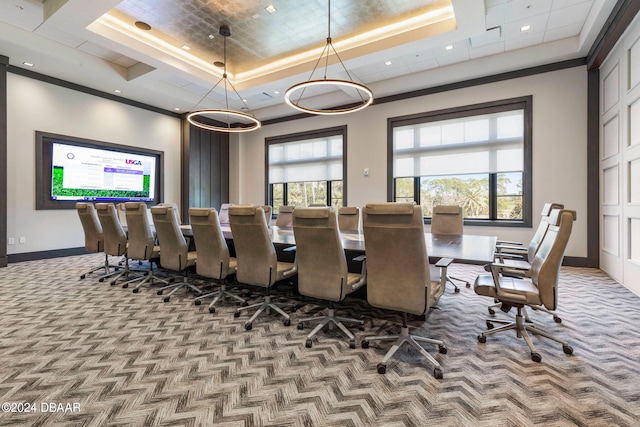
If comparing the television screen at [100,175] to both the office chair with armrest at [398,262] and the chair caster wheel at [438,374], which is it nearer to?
the office chair with armrest at [398,262]

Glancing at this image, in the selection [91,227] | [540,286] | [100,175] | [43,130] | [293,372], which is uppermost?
[43,130]

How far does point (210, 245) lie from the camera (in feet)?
10.3

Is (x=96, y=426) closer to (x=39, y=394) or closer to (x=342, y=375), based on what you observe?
(x=39, y=394)

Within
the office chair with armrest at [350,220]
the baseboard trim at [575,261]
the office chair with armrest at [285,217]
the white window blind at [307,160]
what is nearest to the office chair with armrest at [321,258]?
the office chair with armrest at [350,220]

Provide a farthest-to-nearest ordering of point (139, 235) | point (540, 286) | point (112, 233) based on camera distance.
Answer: point (112, 233)
point (139, 235)
point (540, 286)

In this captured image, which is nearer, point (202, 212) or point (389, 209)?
point (389, 209)

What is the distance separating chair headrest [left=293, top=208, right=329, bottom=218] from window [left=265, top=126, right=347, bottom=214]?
516cm

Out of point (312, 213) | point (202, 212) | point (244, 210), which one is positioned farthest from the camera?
point (202, 212)

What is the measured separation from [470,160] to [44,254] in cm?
860

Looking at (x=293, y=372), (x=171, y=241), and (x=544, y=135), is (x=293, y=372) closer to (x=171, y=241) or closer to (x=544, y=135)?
(x=171, y=241)

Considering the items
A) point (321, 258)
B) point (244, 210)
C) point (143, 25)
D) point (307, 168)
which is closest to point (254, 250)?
point (244, 210)

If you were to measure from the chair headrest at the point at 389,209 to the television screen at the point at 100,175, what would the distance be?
22.9 ft

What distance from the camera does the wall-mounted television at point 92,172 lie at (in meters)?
5.94

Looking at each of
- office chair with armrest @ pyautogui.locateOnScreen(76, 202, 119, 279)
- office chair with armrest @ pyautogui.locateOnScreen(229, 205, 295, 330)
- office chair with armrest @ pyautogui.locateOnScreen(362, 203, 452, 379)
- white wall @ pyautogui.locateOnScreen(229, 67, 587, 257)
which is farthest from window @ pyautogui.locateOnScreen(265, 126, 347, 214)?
office chair with armrest @ pyautogui.locateOnScreen(362, 203, 452, 379)
